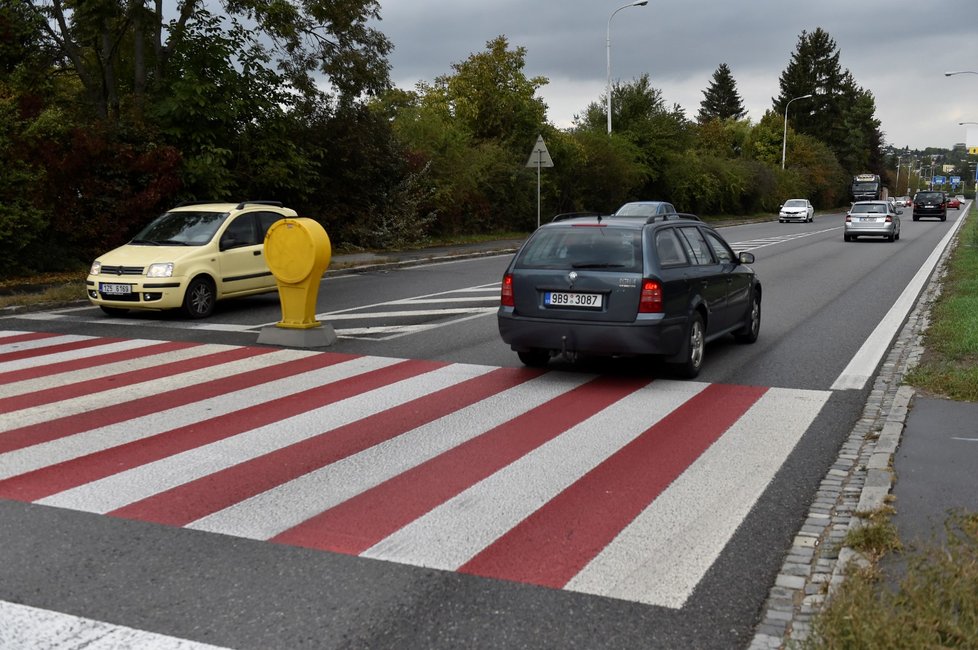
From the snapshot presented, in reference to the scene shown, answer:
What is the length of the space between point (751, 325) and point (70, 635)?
879 centimetres

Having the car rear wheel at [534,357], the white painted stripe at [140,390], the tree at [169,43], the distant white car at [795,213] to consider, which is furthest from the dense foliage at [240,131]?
the distant white car at [795,213]

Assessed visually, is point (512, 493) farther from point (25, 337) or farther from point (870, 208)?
point (870, 208)

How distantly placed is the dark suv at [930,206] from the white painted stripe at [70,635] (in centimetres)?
6475

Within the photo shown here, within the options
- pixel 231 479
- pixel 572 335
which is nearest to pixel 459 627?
pixel 231 479

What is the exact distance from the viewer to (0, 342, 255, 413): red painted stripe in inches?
317

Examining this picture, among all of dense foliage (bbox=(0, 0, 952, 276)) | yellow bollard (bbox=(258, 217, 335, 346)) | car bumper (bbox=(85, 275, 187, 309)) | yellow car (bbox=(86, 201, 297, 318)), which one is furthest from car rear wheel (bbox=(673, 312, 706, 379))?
dense foliage (bbox=(0, 0, 952, 276))

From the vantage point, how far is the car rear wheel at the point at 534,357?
964 centimetres

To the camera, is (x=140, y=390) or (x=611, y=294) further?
(x=611, y=294)

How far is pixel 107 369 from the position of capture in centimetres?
957

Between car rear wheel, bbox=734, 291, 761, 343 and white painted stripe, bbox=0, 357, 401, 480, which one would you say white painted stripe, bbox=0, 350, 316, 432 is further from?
car rear wheel, bbox=734, 291, 761, 343

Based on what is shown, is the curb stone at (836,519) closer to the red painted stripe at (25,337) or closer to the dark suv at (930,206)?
the red painted stripe at (25,337)

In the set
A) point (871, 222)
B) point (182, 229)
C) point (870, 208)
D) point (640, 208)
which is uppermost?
point (182, 229)

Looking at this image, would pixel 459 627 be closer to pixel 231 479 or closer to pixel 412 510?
pixel 412 510

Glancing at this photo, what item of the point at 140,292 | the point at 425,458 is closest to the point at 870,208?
the point at 140,292
